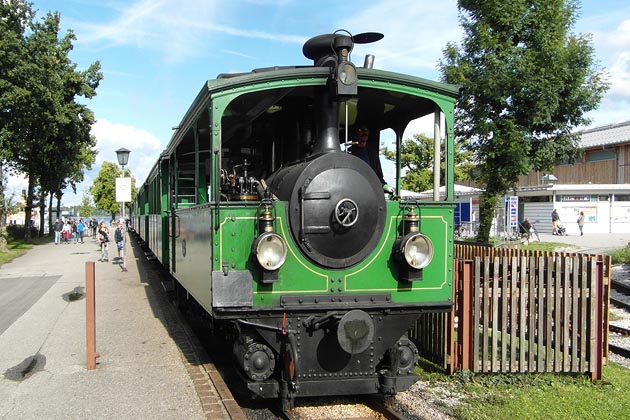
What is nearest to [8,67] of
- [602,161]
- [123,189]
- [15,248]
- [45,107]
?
[45,107]

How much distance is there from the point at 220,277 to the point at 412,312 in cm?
178

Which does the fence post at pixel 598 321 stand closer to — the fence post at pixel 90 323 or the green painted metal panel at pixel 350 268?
the green painted metal panel at pixel 350 268

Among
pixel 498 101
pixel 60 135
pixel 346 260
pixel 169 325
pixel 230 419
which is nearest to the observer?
pixel 230 419

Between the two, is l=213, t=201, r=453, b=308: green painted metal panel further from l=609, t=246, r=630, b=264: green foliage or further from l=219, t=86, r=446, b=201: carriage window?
l=609, t=246, r=630, b=264: green foliage

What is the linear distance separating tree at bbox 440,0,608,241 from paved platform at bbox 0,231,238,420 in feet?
34.9

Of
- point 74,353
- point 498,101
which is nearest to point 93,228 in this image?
point 498,101

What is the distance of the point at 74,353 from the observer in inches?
276

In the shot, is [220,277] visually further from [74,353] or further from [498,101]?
Answer: [498,101]

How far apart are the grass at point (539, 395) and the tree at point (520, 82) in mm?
10776

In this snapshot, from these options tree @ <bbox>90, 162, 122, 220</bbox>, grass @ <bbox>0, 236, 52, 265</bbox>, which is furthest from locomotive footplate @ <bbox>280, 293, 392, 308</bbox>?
tree @ <bbox>90, 162, 122, 220</bbox>

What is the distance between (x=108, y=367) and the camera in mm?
6359

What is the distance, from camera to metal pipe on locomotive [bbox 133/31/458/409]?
15.6ft

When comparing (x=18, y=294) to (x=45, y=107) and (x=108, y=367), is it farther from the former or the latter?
(x=45, y=107)

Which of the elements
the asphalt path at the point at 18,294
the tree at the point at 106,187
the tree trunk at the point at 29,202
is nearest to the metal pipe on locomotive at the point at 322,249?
the asphalt path at the point at 18,294
